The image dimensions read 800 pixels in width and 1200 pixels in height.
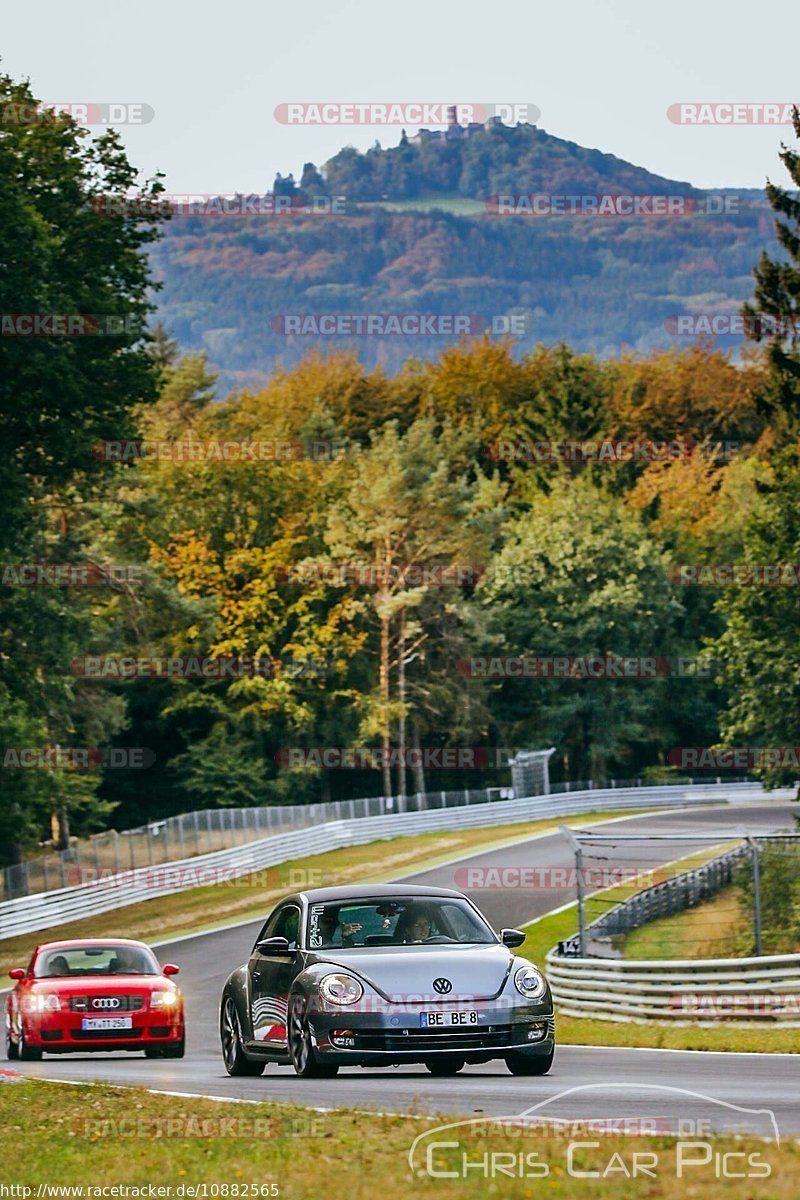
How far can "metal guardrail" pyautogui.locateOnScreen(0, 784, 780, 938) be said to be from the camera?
4800 centimetres

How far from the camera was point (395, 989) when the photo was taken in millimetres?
13508

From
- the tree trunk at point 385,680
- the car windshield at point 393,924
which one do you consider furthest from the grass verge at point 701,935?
the tree trunk at point 385,680

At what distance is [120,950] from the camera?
786 inches

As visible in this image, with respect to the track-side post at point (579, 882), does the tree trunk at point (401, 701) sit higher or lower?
lower

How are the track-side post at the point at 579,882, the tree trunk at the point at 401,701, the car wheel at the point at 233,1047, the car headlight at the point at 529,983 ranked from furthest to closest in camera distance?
the tree trunk at the point at 401,701, the track-side post at the point at 579,882, the car wheel at the point at 233,1047, the car headlight at the point at 529,983

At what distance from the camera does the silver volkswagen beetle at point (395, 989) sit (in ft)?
44.1

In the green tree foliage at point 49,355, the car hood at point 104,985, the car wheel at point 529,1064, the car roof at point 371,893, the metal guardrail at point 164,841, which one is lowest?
the metal guardrail at point 164,841

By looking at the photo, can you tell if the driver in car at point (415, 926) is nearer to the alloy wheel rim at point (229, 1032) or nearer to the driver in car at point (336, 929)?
the driver in car at point (336, 929)

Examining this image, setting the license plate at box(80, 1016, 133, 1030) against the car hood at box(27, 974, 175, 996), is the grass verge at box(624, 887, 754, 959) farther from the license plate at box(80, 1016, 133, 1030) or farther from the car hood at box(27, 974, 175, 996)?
the license plate at box(80, 1016, 133, 1030)

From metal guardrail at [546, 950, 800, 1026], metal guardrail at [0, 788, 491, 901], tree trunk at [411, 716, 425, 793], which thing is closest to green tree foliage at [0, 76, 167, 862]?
metal guardrail at [0, 788, 491, 901]

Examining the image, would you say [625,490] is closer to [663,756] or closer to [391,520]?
[663,756]

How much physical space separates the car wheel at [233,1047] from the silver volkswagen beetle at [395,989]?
0.46m

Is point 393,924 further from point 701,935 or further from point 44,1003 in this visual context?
point 701,935

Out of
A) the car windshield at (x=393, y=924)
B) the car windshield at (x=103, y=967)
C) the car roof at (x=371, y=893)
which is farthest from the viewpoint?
the car windshield at (x=103, y=967)
